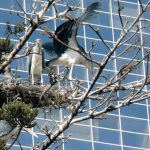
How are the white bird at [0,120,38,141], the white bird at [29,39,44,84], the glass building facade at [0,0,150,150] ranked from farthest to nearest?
1. the glass building facade at [0,0,150,150]
2. the white bird at [29,39,44,84]
3. the white bird at [0,120,38,141]

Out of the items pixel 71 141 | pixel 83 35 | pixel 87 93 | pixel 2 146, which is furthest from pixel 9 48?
pixel 83 35

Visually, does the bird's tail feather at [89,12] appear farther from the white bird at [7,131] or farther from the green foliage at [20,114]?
the green foliage at [20,114]

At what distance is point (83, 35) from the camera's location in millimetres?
47719

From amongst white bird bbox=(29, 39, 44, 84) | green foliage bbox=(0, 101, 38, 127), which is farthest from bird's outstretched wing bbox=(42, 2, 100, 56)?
green foliage bbox=(0, 101, 38, 127)

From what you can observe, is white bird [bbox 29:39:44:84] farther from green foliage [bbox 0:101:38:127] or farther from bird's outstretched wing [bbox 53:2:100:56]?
green foliage [bbox 0:101:38:127]

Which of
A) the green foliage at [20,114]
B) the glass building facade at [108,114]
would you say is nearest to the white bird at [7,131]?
the green foliage at [20,114]

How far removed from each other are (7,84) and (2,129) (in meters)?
0.73

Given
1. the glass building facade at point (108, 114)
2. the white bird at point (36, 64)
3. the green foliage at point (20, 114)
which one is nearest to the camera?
the green foliage at point (20, 114)

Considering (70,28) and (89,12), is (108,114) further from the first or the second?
(89,12)

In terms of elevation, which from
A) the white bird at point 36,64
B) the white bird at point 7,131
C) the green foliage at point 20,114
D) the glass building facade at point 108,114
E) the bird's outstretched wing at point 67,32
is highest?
the bird's outstretched wing at point 67,32

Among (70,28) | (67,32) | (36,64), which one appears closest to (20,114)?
(67,32)

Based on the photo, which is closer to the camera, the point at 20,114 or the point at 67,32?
the point at 20,114

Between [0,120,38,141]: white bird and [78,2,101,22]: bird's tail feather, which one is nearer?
[0,120,38,141]: white bird

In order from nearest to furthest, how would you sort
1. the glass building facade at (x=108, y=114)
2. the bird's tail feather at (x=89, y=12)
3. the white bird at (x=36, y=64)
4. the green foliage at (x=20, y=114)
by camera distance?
the green foliage at (x=20, y=114) → the bird's tail feather at (x=89, y=12) → the white bird at (x=36, y=64) → the glass building facade at (x=108, y=114)
